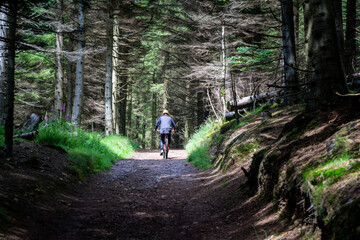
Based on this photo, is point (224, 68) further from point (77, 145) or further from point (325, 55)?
point (325, 55)

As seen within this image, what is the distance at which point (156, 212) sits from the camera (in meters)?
5.16

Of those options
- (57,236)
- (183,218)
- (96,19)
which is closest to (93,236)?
(57,236)

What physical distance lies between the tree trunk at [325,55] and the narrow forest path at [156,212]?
6.49 ft

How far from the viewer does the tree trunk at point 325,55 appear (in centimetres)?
420

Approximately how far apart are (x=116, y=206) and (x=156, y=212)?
2.74ft

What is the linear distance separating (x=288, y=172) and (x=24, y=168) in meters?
4.95

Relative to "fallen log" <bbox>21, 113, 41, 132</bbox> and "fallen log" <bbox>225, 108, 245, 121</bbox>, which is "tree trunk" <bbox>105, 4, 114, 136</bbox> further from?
"fallen log" <bbox>225, 108, 245, 121</bbox>

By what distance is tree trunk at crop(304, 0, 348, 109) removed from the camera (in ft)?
13.8

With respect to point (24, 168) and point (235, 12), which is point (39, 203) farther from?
point (235, 12)

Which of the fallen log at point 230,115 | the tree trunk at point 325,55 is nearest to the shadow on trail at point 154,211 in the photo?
the tree trunk at point 325,55

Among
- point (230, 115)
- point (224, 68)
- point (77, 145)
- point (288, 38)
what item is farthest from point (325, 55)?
point (224, 68)

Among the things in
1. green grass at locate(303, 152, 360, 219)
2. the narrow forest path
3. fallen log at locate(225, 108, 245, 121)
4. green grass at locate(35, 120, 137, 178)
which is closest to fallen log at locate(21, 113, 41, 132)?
green grass at locate(35, 120, 137, 178)

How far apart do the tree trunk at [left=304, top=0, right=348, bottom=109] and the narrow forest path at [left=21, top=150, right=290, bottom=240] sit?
198 centimetres

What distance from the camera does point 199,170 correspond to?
9250 mm
